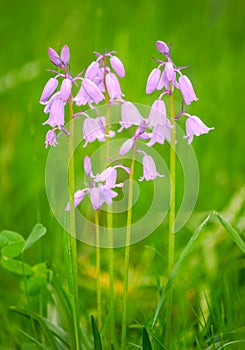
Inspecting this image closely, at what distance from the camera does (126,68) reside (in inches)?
137

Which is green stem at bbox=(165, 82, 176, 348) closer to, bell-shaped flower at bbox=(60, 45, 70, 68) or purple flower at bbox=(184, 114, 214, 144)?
purple flower at bbox=(184, 114, 214, 144)

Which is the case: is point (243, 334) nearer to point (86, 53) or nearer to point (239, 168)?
point (239, 168)

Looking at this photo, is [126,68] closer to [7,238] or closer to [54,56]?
[7,238]

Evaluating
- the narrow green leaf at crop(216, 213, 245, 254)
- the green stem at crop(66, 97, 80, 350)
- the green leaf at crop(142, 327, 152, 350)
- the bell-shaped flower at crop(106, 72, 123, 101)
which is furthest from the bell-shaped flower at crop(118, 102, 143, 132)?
the green leaf at crop(142, 327, 152, 350)

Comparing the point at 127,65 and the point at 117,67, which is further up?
the point at 127,65

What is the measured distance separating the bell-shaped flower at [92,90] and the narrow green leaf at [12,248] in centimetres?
51

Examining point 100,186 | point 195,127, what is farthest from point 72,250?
point 195,127

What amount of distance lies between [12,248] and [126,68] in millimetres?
2010

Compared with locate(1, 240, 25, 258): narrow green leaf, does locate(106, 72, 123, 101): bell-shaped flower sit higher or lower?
higher

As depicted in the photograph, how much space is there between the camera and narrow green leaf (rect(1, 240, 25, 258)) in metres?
1.65

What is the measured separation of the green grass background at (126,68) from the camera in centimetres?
257

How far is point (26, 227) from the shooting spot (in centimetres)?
242

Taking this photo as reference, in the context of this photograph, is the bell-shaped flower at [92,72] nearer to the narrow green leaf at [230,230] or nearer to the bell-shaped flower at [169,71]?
the bell-shaped flower at [169,71]

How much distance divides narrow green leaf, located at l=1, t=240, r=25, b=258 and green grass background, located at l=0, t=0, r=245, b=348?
0.18 m
